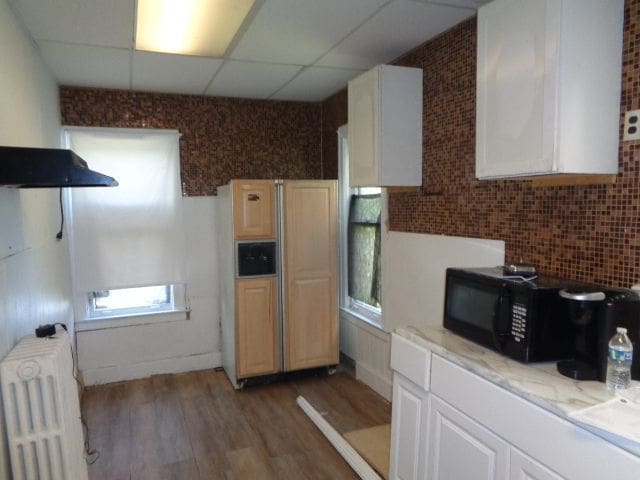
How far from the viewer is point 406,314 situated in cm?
306

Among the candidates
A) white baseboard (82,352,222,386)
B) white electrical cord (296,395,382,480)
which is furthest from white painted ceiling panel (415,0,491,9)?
white baseboard (82,352,222,386)

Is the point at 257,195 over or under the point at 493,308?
over

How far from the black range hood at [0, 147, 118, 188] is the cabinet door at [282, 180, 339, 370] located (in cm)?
198

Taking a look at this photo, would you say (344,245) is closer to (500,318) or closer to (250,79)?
(250,79)

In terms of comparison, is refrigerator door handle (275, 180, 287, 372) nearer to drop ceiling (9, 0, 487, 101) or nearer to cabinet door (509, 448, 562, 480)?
drop ceiling (9, 0, 487, 101)

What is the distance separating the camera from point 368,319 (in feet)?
12.3

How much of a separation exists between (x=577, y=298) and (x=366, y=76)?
1860 millimetres

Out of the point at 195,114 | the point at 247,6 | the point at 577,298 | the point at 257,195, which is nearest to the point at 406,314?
the point at 257,195

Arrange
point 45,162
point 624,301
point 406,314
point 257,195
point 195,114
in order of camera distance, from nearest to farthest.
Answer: point 624,301, point 45,162, point 406,314, point 257,195, point 195,114

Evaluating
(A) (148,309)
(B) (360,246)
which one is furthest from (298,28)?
(A) (148,309)

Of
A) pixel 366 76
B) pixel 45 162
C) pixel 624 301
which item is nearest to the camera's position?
pixel 624 301

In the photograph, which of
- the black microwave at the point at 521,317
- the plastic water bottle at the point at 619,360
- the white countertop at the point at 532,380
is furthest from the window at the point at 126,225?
the plastic water bottle at the point at 619,360

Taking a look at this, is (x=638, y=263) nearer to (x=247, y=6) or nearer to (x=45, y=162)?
(x=247, y=6)

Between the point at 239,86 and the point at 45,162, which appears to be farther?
the point at 239,86
